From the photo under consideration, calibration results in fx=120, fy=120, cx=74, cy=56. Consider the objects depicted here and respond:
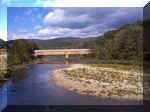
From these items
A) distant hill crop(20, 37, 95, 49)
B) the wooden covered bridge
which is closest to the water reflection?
the wooden covered bridge

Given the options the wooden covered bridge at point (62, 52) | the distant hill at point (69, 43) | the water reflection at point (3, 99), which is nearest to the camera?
the water reflection at point (3, 99)

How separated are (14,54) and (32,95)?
7.73 meters

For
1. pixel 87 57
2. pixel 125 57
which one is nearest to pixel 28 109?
pixel 125 57

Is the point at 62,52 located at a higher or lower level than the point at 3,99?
higher

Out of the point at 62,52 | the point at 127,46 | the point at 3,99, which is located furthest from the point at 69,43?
the point at 3,99

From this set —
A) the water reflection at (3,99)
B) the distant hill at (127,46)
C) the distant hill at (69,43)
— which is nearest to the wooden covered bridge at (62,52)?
the distant hill at (69,43)

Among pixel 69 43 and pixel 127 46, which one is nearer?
pixel 127 46

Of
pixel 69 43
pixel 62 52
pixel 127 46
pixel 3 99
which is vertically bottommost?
pixel 3 99

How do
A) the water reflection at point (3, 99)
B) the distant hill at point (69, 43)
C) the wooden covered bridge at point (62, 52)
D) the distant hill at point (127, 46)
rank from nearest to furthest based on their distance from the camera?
the water reflection at point (3, 99)
the distant hill at point (127, 46)
the wooden covered bridge at point (62, 52)
the distant hill at point (69, 43)

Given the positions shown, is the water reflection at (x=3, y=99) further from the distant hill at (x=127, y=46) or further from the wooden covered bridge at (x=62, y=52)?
the wooden covered bridge at (x=62, y=52)

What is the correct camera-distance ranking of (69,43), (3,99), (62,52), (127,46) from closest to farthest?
1. (3,99)
2. (127,46)
3. (62,52)
4. (69,43)

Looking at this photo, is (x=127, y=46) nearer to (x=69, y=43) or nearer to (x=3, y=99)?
(x=3, y=99)

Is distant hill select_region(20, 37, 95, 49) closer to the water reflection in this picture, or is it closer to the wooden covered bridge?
the wooden covered bridge

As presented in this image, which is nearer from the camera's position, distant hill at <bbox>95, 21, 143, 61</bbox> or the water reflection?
the water reflection
